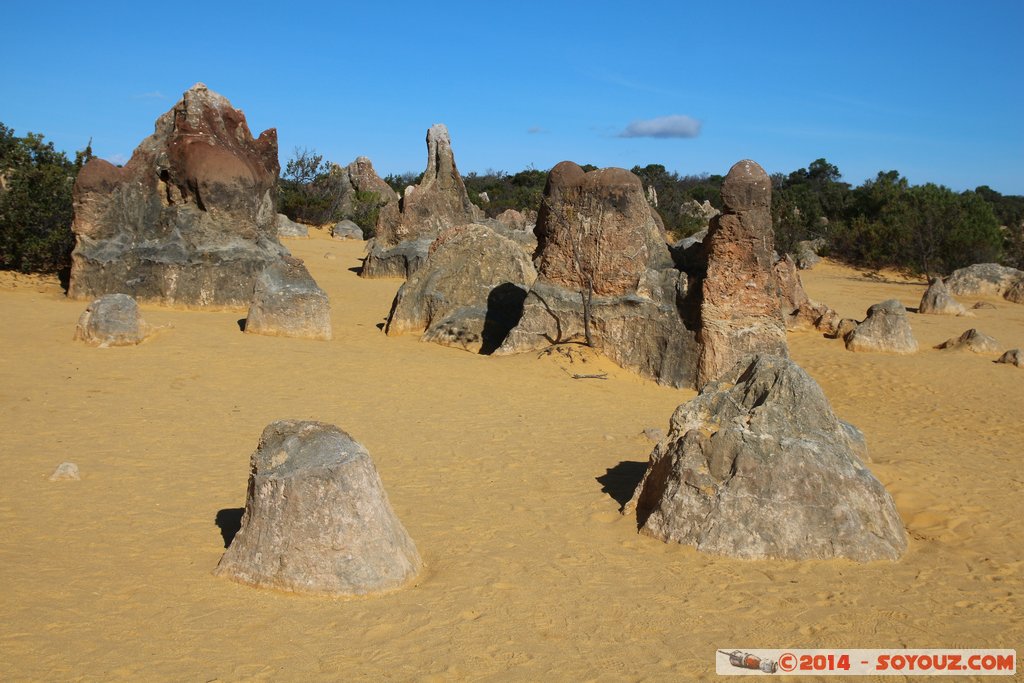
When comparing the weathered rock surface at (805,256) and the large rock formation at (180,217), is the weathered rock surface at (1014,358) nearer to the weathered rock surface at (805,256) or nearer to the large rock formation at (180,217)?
the large rock formation at (180,217)

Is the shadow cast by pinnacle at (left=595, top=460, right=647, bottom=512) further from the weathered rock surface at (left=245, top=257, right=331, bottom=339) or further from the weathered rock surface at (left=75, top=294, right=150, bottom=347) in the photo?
the weathered rock surface at (left=75, top=294, right=150, bottom=347)

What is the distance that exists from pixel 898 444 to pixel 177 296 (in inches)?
407

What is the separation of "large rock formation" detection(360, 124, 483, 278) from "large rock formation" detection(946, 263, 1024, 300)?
11850 mm

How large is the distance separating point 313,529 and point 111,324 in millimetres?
6869

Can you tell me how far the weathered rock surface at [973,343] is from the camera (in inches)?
509

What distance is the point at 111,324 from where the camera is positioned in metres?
9.87

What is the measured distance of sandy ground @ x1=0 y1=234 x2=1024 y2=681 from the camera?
361 cm

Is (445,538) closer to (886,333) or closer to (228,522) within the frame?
(228,522)

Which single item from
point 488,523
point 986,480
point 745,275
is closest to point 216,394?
point 488,523

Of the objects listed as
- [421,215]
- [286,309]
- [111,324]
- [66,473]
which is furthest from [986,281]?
[66,473]

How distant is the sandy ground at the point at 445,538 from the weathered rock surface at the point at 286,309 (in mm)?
1282

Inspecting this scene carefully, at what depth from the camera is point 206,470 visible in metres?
5.91

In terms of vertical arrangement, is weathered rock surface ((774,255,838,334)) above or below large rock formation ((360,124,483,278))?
below

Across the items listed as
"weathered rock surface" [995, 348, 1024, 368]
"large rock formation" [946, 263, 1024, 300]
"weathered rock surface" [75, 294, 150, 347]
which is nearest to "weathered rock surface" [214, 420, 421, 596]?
"weathered rock surface" [75, 294, 150, 347]
